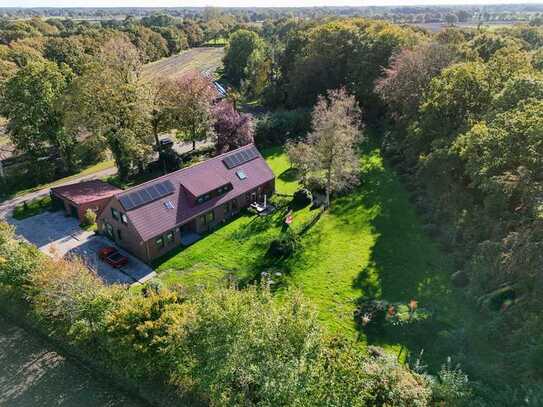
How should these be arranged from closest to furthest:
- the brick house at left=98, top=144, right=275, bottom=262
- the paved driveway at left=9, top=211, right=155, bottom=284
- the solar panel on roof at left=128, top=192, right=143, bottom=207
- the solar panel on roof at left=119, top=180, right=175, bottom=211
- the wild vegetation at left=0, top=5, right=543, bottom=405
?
the wild vegetation at left=0, top=5, right=543, bottom=405 < the paved driveway at left=9, top=211, right=155, bottom=284 < the solar panel on roof at left=119, top=180, right=175, bottom=211 < the brick house at left=98, top=144, right=275, bottom=262 < the solar panel on roof at left=128, top=192, right=143, bottom=207

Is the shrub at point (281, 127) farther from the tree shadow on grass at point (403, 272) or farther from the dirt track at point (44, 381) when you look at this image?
the dirt track at point (44, 381)

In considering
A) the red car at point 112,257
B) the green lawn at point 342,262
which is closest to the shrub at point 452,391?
the green lawn at point 342,262

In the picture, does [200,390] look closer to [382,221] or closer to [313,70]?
[382,221]

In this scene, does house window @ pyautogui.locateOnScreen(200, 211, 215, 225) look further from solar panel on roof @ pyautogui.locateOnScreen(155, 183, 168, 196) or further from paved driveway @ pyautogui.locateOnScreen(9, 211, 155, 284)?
paved driveway @ pyautogui.locateOnScreen(9, 211, 155, 284)

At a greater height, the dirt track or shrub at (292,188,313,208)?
the dirt track

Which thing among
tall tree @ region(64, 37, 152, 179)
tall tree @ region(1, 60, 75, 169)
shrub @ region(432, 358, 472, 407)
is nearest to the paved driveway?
tall tree @ region(64, 37, 152, 179)

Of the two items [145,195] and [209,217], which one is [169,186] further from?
[209,217]

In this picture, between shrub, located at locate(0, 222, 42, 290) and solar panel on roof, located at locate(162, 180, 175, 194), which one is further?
solar panel on roof, located at locate(162, 180, 175, 194)

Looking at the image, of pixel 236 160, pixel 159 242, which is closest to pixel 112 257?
pixel 159 242
